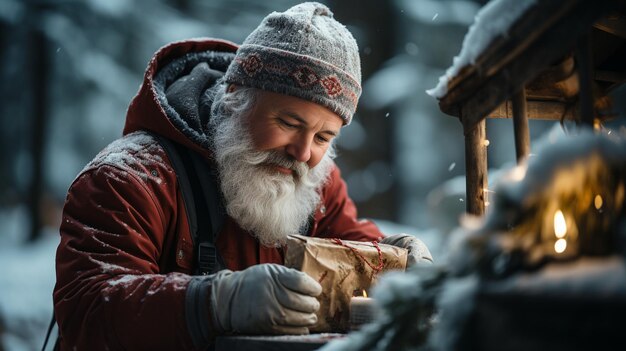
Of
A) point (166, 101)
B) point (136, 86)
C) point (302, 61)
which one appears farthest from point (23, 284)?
point (302, 61)

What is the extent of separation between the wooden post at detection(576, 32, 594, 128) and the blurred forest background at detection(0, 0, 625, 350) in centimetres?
666

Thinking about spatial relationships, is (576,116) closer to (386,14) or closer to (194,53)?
(194,53)

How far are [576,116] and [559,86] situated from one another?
13cm

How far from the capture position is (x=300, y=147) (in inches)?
107

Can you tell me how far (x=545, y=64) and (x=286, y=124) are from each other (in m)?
1.46

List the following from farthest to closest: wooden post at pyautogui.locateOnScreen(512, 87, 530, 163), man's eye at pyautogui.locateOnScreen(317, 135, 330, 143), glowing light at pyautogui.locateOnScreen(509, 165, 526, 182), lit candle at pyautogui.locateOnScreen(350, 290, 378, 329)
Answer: man's eye at pyautogui.locateOnScreen(317, 135, 330, 143), lit candle at pyautogui.locateOnScreen(350, 290, 378, 329), wooden post at pyautogui.locateOnScreen(512, 87, 530, 163), glowing light at pyautogui.locateOnScreen(509, 165, 526, 182)

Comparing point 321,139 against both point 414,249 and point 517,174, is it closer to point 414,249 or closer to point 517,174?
point 414,249

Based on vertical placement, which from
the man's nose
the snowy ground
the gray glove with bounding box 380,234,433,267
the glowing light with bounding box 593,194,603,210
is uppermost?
the man's nose

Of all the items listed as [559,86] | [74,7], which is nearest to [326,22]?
[559,86]

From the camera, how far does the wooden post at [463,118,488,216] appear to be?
2.23m

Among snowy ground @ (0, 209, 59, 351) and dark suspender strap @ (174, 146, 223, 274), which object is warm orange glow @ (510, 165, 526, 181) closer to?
dark suspender strap @ (174, 146, 223, 274)

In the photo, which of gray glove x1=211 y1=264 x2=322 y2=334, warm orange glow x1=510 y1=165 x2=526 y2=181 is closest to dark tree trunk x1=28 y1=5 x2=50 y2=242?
gray glove x1=211 y1=264 x2=322 y2=334

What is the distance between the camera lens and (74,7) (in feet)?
29.0

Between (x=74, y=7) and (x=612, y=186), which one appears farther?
(x=74, y=7)
